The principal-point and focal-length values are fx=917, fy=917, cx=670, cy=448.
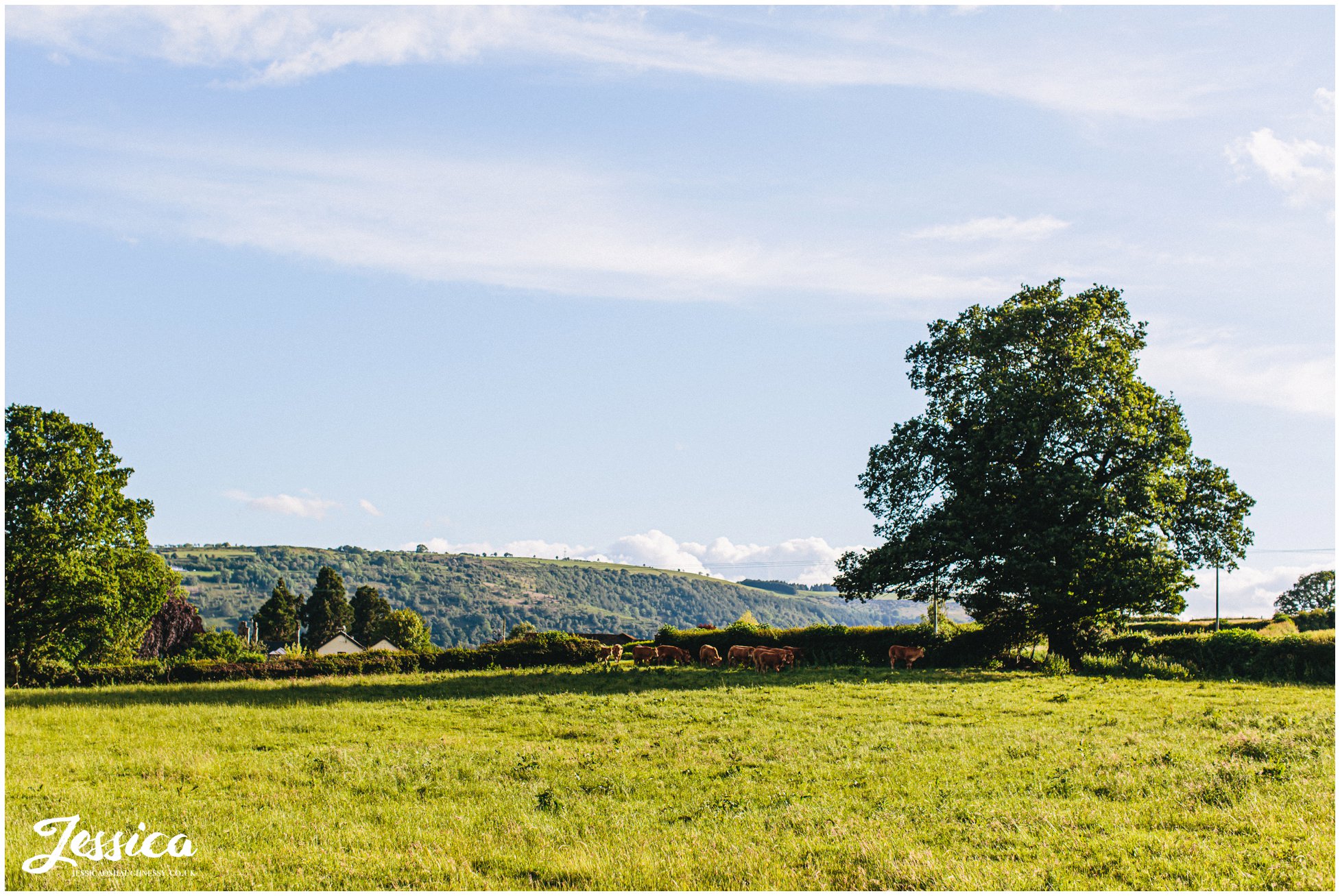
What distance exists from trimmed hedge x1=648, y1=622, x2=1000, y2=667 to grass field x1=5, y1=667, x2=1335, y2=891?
1485cm

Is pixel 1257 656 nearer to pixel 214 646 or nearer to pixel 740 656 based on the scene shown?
pixel 740 656

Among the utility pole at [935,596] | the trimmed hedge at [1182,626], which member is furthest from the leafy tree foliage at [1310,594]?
the utility pole at [935,596]

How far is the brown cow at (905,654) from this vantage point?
3994 centimetres

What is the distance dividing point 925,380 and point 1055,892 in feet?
114

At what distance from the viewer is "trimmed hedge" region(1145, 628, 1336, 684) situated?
32938mm

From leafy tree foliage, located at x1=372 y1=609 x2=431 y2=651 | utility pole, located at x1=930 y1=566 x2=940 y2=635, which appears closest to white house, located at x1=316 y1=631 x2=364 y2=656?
leafy tree foliage, located at x1=372 y1=609 x2=431 y2=651

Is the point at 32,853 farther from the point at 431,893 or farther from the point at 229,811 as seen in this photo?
the point at 431,893

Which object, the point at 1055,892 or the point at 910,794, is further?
the point at 910,794

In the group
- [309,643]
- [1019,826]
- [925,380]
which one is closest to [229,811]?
[1019,826]

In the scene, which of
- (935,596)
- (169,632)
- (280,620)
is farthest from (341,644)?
(935,596)

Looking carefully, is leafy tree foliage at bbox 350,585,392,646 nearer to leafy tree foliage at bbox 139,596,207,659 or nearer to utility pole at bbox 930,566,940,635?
leafy tree foliage at bbox 139,596,207,659

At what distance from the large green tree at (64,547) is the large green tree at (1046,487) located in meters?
32.7

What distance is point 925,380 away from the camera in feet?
139

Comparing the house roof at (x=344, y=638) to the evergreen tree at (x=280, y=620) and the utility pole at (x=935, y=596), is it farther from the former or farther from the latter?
the utility pole at (x=935, y=596)
